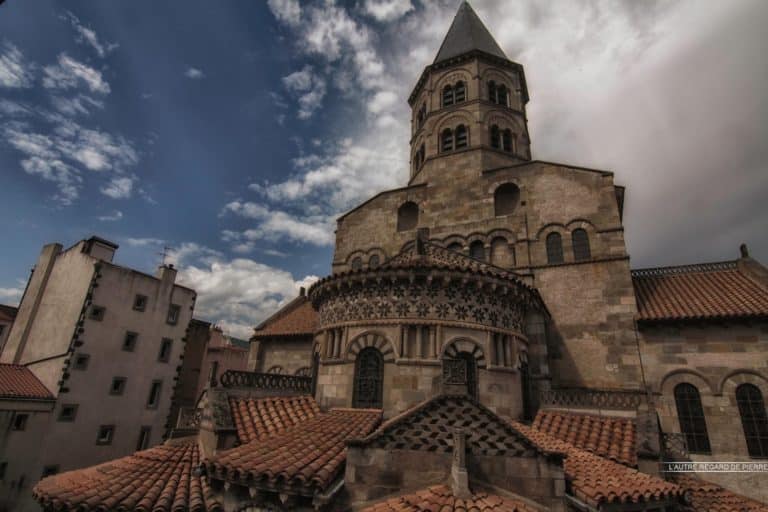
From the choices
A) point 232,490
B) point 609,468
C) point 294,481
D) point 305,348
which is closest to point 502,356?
point 609,468

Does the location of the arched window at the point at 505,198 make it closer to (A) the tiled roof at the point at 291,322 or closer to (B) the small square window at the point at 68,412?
(A) the tiled roof at the point at 291,322

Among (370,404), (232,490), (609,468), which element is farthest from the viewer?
(370,404)

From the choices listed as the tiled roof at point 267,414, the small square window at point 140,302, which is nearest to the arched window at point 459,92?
the tiled roof at point 267,414

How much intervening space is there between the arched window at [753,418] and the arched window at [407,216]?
653 inches

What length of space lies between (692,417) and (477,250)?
1153 cm

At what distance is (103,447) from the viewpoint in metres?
23.3

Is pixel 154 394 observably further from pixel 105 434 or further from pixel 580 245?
pixel 580 245

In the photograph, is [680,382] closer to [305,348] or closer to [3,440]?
[305,348]

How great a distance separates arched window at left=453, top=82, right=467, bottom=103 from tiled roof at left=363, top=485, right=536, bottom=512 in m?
24.4

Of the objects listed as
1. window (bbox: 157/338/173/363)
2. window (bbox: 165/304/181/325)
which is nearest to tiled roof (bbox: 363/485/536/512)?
window (bbox: 157/338/173/363)

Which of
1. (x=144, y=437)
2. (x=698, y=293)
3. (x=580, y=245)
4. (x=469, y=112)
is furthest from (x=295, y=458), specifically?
(x=144, y=437)

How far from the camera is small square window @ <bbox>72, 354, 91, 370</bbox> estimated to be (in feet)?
73.8

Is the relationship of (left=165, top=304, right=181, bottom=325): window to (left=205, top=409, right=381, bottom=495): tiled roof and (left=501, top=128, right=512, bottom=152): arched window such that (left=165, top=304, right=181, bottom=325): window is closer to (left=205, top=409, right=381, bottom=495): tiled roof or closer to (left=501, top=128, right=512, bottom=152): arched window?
(left=205, top=409, right=381, bottom=495): tiled roof

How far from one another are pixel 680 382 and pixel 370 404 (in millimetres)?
12772
